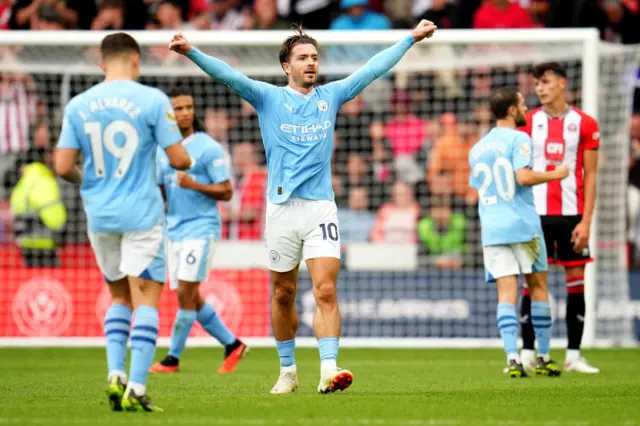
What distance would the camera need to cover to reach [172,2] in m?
18.4

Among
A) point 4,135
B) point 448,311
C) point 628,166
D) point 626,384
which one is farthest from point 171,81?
point 626,384

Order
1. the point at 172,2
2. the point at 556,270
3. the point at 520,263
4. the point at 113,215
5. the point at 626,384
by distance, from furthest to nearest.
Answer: the point at 172,2 → the point at 556,270 → the point at 520,263 → the point at 626,384 → the point at 113,215

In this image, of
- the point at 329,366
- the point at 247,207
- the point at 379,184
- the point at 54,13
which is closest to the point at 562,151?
the point at 329,366

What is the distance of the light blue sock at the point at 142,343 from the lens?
6.91 metres

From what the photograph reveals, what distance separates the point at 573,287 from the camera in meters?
10.9

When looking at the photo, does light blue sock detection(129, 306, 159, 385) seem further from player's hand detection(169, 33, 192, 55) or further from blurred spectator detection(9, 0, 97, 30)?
blurred spectator detection(9, 0, 97, 30)

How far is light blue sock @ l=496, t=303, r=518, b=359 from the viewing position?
32.0ft

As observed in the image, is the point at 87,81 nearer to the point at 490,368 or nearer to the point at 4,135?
the point at 4,135

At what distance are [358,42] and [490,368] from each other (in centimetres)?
499

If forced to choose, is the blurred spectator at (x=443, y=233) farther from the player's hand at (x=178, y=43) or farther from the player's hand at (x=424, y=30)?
the player's hand at (x=178, y=43)

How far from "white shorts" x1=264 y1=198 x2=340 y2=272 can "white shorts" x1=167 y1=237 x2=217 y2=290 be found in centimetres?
286

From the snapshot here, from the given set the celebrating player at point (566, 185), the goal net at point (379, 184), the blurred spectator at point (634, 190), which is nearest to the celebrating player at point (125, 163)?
the celebrating player at point (566, 185)

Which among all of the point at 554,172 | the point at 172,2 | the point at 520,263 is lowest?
the point at 520,263

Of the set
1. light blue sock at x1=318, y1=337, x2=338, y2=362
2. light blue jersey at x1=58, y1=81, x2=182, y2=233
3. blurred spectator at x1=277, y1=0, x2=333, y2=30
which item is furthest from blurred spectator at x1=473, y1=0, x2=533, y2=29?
light blue jersey at x1=58, y1=81, x2=182, y2=233
